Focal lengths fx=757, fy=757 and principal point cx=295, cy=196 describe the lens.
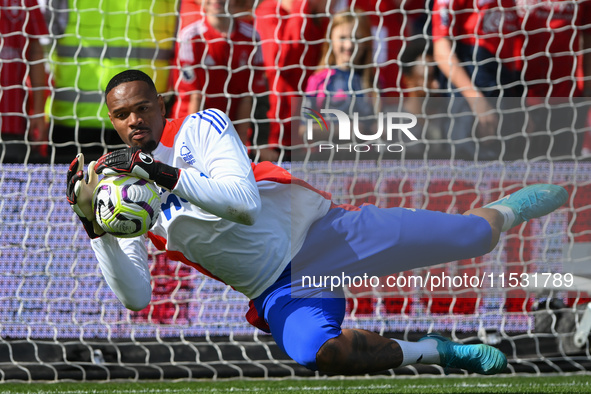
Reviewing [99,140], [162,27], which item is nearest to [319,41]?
[162,27]

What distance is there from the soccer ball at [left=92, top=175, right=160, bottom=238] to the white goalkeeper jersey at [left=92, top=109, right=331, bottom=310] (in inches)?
7.2

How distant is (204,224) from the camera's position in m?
3.36

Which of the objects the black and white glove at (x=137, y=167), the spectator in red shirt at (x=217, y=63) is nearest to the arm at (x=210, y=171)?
the black and white glove at (x=137, y=167)

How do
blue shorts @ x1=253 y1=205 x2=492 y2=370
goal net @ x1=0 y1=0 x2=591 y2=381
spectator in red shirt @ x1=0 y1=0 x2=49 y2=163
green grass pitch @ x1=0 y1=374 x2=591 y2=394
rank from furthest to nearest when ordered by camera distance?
spectator in red shirt @ x1=0 y1=0 x2=49 y2=163 → goal net @ x1=0 y1=0 x2=591 y2=381 → green grass pitch @ x1=0 y1=374 x2=591 y2=394 → blue shorts @ x1=253 y1=205 x2=492 y2=370

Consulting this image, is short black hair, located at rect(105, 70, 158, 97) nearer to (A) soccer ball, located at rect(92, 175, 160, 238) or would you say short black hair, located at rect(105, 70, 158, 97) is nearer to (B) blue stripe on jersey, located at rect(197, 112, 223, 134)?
(B) blue stripe on jersey, located at rect(197, 112, 223, 134)

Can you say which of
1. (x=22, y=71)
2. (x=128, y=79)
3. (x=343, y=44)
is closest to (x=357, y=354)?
(x=128, y=79)

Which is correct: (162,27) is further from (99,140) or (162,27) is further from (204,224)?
(204,224)

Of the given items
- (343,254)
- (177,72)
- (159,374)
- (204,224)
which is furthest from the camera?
(177,72)

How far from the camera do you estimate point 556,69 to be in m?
5.44

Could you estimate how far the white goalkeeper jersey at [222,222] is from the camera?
10.5 feet

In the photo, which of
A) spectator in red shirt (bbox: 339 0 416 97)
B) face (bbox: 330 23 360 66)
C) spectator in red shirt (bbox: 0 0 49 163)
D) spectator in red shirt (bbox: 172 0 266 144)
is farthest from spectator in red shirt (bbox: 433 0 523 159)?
spectator in red shirt (bbox: 0 0 49 163)

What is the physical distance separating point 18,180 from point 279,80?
196 centimetres

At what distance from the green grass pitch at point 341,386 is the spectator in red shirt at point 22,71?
184 cm

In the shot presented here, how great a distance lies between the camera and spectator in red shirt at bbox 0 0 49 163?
5.42 m
